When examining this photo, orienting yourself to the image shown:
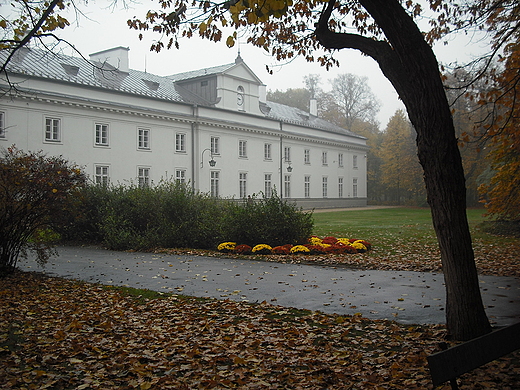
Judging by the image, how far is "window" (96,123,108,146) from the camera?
32.5 metres

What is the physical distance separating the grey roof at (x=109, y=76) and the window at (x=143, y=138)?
269 centimetres

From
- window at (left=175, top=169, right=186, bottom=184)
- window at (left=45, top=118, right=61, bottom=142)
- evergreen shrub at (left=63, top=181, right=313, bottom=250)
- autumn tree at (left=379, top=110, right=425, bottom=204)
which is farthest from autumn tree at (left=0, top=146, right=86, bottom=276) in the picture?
autumn tree at (left=379, top=110, right=425, bottom=204)

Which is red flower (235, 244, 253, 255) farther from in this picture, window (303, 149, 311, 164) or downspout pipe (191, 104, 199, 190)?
window (303, 149, 311, 164)

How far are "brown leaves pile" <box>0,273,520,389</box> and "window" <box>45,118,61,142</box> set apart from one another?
78.3 feet

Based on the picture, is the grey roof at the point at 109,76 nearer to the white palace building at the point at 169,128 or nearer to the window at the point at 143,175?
the white palace building at the point at 169,128

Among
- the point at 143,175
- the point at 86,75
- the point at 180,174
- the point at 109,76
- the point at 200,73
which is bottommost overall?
the point at 143,175

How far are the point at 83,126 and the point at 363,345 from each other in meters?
29.3

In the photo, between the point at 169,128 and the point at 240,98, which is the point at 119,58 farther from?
the point at 240,98

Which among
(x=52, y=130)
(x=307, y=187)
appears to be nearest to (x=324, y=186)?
(x=307, y=187)

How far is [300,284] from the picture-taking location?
9828mm

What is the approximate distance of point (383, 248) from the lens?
53.3 feet

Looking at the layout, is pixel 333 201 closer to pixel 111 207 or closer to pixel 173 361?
pixel 111 207

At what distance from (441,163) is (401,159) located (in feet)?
178

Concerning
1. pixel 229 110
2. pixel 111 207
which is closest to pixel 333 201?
pixel 229 110
